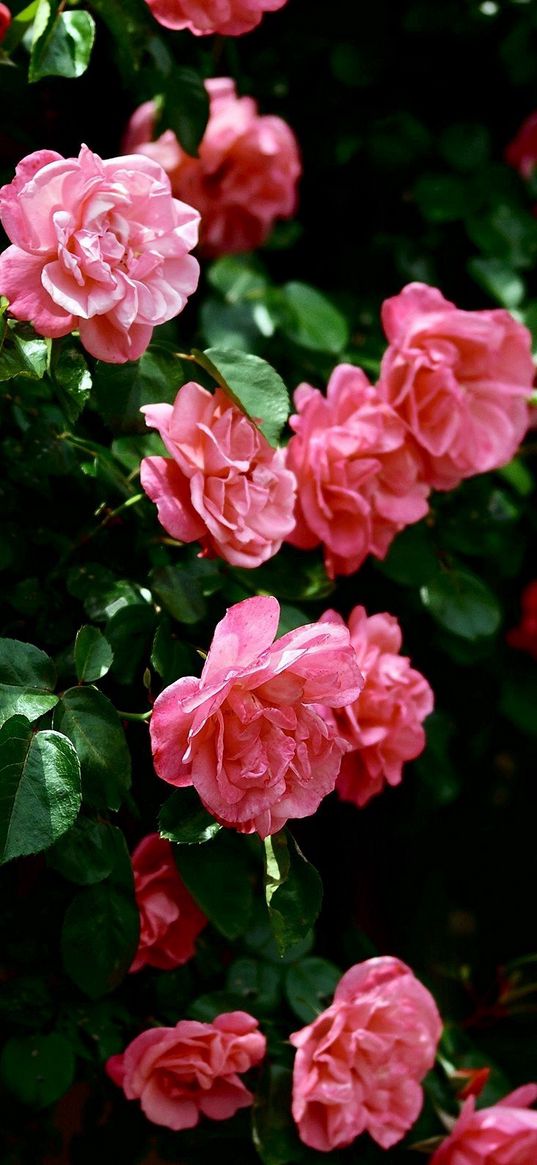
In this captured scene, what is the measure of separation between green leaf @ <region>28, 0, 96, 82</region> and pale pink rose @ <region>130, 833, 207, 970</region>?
→ 1.59 feet

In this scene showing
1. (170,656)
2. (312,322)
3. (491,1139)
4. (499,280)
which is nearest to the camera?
(170,656)

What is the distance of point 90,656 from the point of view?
67 centimetres

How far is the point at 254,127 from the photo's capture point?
3.76 feet

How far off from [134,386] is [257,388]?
8 centimetres

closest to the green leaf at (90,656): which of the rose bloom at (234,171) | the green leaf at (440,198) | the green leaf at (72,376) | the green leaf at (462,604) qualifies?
the green leaf at (72,376)

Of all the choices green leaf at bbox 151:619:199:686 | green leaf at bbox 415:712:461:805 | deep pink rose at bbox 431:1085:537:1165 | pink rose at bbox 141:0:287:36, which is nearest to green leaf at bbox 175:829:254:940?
green leaf at bbox 151:619:199:686

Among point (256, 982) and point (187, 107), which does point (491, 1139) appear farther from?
point (187, 107)

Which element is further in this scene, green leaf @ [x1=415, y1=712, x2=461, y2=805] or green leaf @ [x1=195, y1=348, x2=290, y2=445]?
green leaf @ [x1=415, y1=712, x2=461, y2=805]

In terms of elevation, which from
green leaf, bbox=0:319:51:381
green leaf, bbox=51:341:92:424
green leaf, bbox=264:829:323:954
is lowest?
green leaf, bbox=264:829:323:954

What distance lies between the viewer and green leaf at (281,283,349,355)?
3.51 feet

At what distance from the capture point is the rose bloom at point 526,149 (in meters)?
1.30

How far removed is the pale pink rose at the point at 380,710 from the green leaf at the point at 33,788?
208mm

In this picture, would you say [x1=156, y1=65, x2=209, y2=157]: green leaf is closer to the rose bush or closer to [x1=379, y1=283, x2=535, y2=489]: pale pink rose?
the rose bush

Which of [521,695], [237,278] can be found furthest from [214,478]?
[521,695]
